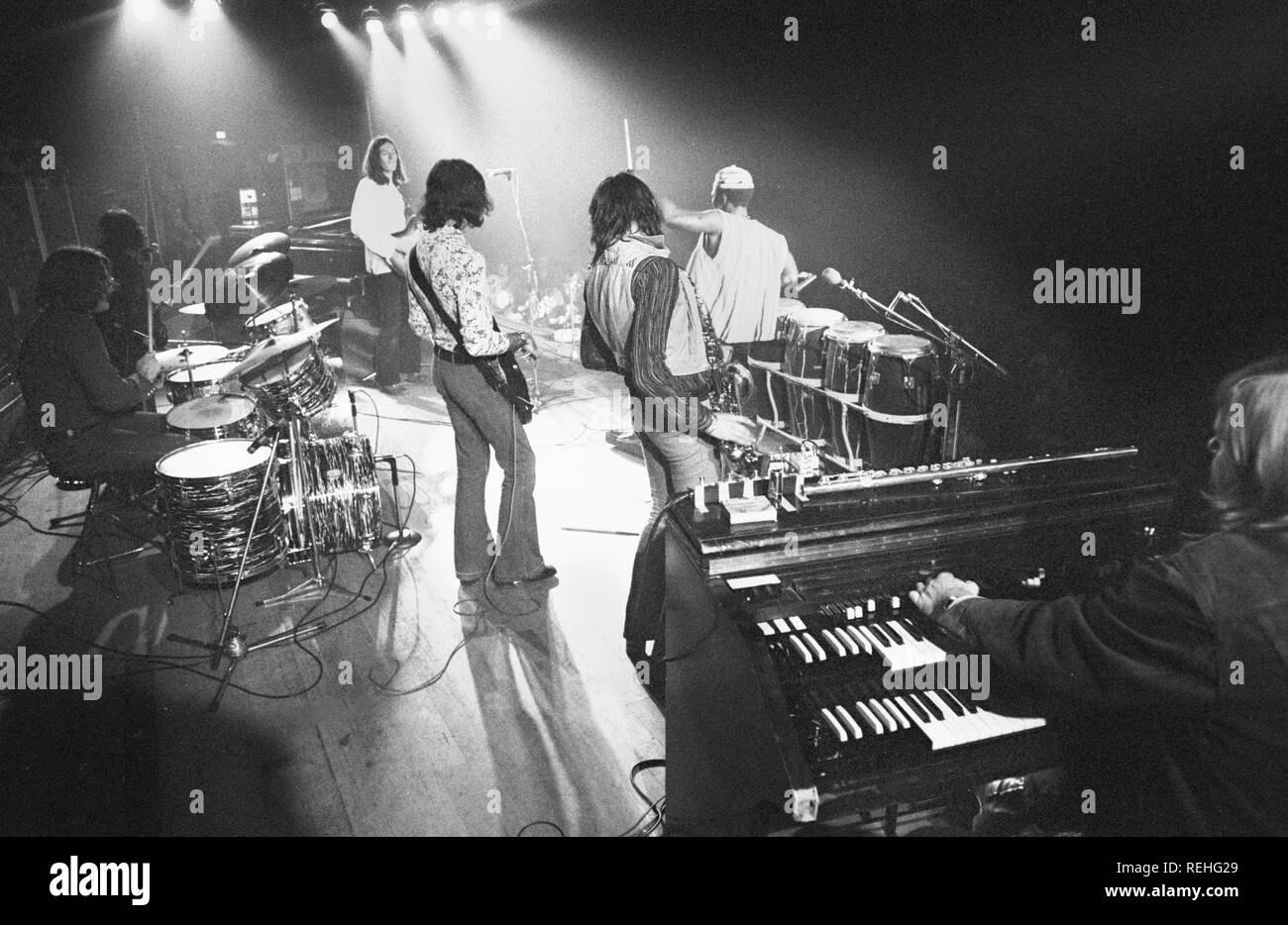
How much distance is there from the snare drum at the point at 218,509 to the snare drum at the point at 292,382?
0.86 feet

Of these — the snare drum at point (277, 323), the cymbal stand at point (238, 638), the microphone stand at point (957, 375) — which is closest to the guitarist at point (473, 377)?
the cymbal stand at point (238, 638)

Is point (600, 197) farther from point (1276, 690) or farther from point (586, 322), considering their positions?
point (1276, 690)

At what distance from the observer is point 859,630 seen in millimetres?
2025

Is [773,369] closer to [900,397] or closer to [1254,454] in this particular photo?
[900,397]

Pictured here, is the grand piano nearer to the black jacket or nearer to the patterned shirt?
the patterned shirt

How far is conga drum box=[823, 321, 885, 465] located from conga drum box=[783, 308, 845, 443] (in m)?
0.08

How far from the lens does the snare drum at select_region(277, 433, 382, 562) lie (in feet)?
14.0

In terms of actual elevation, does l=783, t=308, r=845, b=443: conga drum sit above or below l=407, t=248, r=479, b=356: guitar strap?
below

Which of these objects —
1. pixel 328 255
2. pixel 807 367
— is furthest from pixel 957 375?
pixel 328 255

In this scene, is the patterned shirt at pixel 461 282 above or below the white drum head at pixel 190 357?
above

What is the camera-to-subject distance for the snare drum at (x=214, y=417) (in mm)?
4328

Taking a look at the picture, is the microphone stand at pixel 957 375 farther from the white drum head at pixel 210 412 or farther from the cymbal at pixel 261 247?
the cymbal at pixel 261 247

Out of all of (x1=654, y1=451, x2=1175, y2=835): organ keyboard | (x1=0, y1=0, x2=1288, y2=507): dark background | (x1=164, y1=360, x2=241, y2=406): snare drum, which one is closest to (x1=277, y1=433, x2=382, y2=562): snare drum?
(x1=164, y1=360, x2=241, y2=406): snare drum

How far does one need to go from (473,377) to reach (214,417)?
161 centimetres
